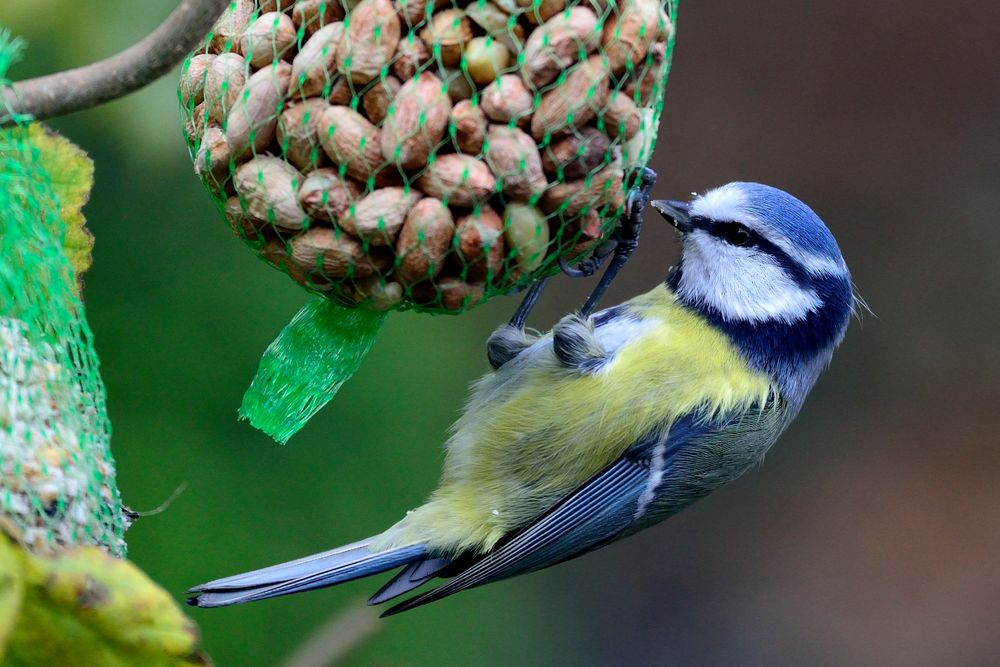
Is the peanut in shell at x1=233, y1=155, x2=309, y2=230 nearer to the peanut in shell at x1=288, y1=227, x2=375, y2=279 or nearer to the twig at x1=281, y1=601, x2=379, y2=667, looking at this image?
the peanut in shell at x1=288, y1=227, x2=375, y2=279

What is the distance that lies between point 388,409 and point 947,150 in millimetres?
2282

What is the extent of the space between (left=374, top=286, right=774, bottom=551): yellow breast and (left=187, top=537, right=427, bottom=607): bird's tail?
4cm

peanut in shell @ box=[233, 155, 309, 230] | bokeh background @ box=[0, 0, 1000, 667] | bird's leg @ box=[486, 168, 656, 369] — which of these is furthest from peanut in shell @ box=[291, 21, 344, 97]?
bokeh background @ box=[0, 0, 1000, 667]

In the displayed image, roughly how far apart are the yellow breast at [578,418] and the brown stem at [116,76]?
1.12m

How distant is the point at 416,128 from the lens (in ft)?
4.53

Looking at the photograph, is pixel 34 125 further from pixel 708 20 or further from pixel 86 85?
pixel 708 20

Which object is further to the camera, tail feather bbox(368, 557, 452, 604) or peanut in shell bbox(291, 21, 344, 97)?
tail feather bbox(368, 557, 452, 604)

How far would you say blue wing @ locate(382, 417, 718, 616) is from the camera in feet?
6.59

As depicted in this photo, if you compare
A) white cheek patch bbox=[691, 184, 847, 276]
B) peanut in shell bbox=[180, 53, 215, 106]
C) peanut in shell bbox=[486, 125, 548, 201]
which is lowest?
white cheek patch bbox=[691, 184, 847, 276]

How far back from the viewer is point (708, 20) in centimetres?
382

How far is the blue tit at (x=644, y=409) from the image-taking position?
2.02 m

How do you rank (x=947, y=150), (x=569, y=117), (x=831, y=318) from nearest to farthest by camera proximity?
1. (x=569, y=117)
2. (x=831, y=318)
3. (x=947, y=150)

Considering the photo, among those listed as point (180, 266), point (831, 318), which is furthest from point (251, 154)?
point (831, 318)

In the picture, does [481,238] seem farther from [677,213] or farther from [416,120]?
[677,213]
